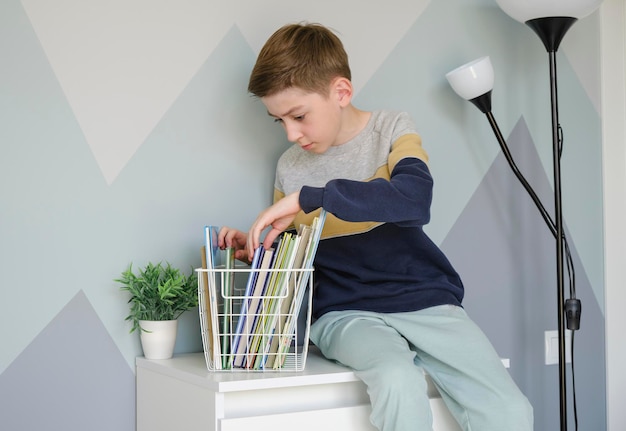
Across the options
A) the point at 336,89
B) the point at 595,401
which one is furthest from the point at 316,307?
the point at 595,401

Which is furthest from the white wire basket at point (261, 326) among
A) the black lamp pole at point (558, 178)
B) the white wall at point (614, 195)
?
the white wall at point (614, 195)

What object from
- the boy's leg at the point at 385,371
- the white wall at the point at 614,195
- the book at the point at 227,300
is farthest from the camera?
the white wall at the point at 614,195

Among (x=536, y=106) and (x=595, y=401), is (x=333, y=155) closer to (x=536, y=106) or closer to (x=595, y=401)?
(x=536, y=106)

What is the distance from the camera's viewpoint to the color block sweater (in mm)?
1439

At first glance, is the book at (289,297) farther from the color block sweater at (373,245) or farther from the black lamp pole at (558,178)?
the black lamp pole at (558,178)

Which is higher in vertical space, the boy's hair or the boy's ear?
the boy's hair

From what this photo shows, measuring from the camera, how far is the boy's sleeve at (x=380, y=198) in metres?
1.23

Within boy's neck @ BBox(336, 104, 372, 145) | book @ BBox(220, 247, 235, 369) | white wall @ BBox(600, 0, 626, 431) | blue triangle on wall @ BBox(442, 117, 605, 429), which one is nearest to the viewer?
book @ BBox(220, 247, 235, 369)

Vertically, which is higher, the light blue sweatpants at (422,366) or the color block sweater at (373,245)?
the color block sweater at (373,245)

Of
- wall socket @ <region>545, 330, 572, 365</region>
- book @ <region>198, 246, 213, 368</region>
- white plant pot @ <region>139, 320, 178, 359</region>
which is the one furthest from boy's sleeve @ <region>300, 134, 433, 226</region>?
wall socket @ <region>545, 330, 572, 365</region>

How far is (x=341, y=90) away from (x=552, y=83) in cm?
48

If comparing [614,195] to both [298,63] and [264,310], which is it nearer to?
[298,63]

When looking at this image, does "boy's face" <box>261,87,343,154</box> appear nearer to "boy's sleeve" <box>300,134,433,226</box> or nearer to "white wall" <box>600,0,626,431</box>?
"boy's sleeve" <box>300,134,433,226</box>

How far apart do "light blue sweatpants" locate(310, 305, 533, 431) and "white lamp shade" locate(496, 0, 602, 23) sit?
2.04 feet
